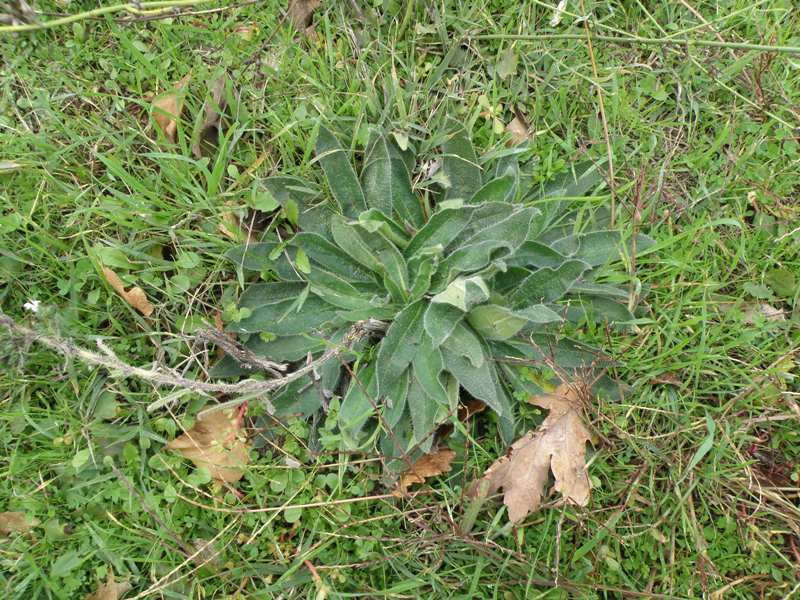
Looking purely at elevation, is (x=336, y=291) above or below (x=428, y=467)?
above

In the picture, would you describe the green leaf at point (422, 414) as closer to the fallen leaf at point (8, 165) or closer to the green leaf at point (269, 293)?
the green leaf at point (269, 293)

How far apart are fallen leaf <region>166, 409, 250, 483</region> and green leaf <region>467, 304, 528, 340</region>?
874 millimetres

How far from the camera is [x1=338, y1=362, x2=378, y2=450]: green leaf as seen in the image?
211cm

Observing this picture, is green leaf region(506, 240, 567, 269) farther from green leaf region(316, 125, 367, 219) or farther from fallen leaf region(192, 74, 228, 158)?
fallen leaf region(192, 74, 228, 158)

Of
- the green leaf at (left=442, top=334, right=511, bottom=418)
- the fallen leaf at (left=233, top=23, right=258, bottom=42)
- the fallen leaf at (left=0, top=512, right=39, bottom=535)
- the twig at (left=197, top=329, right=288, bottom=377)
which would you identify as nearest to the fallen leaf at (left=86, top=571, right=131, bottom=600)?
the fallen leaf at (left=0, top=512, right=39, bottom=535)

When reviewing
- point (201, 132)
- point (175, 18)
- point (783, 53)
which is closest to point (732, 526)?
point (783, 53)

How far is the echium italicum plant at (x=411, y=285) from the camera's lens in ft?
6.84

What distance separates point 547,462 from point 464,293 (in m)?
0.74

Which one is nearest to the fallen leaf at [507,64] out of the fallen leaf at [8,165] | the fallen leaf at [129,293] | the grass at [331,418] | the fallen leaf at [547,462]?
the grass at [331,418]

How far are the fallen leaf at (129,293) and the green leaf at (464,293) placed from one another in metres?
1.05

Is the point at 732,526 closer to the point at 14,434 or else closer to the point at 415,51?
the point at 415,51

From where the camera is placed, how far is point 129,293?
2.29 meters

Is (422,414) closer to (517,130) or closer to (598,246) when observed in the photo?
(598,246)

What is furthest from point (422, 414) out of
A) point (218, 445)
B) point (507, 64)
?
point (507, 64)
